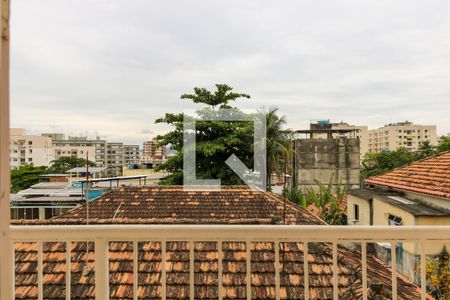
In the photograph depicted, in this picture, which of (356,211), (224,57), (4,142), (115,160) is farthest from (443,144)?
(4,142)

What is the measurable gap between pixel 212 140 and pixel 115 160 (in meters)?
3.93

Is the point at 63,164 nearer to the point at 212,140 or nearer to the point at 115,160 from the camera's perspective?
the point at 115,160

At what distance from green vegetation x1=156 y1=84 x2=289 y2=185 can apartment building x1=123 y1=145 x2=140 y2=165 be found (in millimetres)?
2566

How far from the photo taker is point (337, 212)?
267 inches

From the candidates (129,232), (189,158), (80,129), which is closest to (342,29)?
(129,232)

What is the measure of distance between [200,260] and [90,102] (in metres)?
2.36

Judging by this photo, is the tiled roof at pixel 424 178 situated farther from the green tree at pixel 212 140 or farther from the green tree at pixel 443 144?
the green tree at pixel 443 144

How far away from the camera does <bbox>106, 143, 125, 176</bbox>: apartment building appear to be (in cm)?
479

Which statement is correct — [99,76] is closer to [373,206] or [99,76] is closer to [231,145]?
[373,206]

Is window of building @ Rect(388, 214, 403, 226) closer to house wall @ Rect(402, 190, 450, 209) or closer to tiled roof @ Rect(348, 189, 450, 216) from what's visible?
tiled roof @ Rect(348, 189, 450, 216)

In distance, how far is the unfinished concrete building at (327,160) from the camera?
42.5 feet

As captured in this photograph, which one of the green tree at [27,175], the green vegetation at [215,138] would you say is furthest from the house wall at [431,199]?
the green tree at [27,175]

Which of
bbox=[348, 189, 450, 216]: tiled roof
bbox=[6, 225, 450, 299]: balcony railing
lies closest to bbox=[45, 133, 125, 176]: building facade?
bbox=[6, 225, 450, 299]: balcony railing

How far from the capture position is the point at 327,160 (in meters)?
13.3
